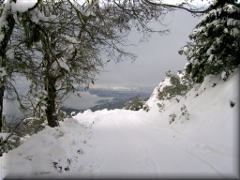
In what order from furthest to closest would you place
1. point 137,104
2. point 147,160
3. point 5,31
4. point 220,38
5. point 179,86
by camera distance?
point 137,104 < point 179,86 < point 220,38 < point 147,160 < point 5,31

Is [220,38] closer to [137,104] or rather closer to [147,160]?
[147,160]

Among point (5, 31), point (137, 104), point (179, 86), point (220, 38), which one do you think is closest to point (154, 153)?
point (5, 31)

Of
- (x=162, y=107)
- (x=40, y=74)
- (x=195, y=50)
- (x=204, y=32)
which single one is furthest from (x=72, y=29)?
(x=162, y=107)

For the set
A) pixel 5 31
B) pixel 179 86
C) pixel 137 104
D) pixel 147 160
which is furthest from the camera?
pixel 137 104

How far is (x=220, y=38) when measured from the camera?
13.1 metres

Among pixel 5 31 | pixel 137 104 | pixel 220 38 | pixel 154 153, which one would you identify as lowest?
pixel 137 104

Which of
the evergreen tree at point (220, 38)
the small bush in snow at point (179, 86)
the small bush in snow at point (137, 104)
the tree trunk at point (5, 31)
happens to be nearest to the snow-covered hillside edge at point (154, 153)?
the evergreen tree at point (220, 38)

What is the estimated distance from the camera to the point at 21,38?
7.36m

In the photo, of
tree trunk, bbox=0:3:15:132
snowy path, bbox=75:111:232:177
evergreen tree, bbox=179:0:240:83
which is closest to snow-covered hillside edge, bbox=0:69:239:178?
snowy path, bbox=75:111:232:177

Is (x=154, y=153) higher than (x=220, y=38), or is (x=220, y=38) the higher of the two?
(x=220, y=38)

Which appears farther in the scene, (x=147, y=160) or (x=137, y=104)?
(x=137, y=104)

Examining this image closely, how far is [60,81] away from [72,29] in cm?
810

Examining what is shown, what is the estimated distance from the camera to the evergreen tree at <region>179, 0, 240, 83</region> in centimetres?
1293

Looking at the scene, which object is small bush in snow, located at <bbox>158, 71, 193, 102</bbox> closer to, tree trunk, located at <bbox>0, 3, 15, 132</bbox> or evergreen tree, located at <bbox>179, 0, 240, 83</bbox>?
evergreen tree, located at <bbox>179, 0, 240, 83</bbox>
